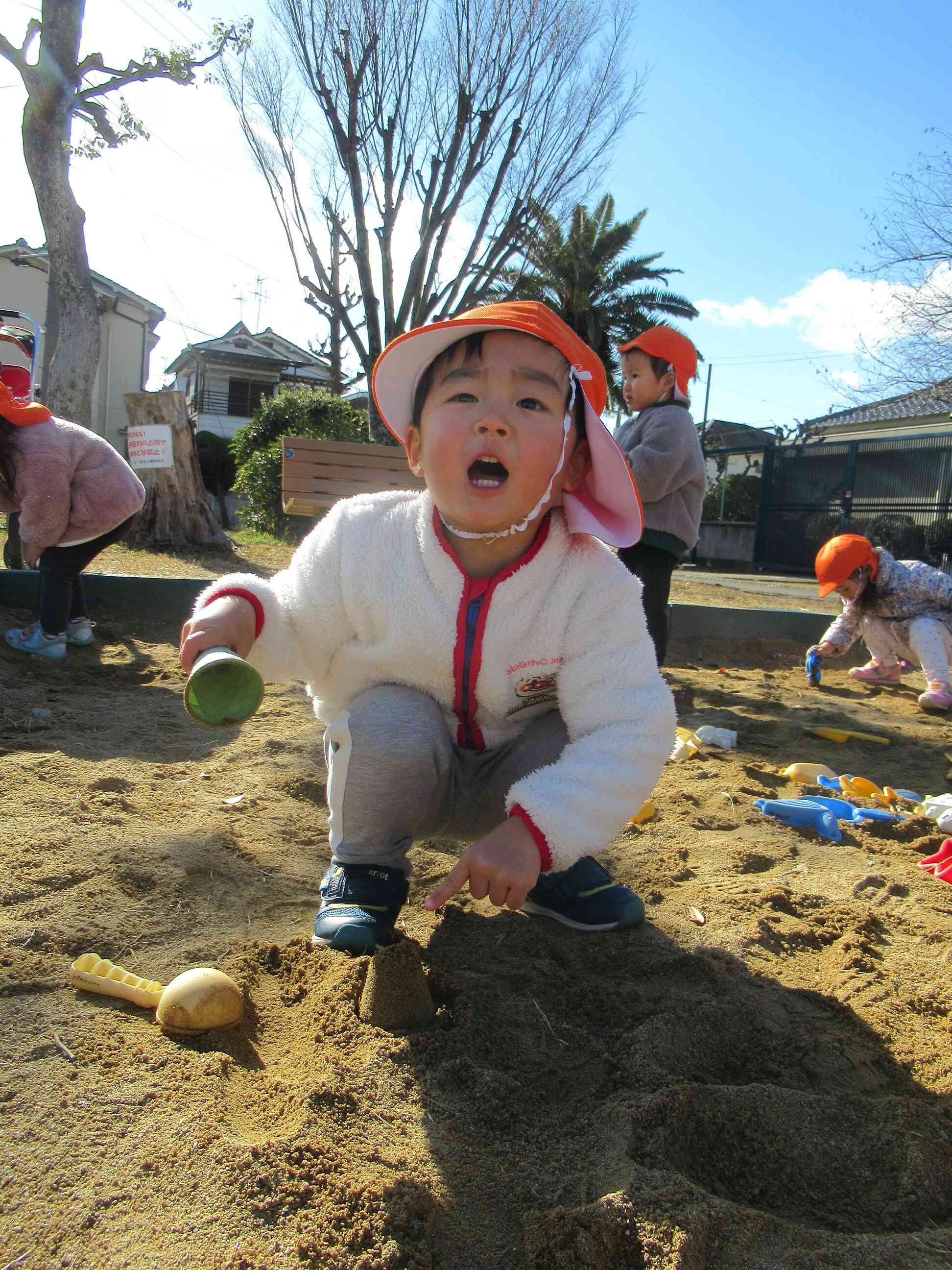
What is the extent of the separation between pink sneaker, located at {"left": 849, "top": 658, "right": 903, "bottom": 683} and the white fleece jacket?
3.84m

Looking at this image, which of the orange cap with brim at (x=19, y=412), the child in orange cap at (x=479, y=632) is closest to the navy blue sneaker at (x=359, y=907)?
the child in orange cap at (x=479, y=632)

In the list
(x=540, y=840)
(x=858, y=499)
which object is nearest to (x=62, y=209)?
(x=540, y=840)

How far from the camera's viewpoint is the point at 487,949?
1.71m

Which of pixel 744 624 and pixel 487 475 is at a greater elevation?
pixel 487 475

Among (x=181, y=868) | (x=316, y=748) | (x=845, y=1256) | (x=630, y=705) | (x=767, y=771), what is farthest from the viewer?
(x=767, y=771)

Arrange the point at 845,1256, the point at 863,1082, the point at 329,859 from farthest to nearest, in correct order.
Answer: the point at 329,859
the point at 863,1082
the point at 845,1256

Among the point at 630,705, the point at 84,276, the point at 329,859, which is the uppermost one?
the point at 84,276

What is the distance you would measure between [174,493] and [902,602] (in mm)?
5557

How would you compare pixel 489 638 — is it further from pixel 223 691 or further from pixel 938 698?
pixel 938 698

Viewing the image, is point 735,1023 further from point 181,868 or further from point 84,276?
point 84,276

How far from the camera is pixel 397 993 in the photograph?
4.57 feet

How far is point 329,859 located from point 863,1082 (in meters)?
1.18

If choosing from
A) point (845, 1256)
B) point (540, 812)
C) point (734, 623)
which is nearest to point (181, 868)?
point (540, 812)

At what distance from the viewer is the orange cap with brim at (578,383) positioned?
173cm
